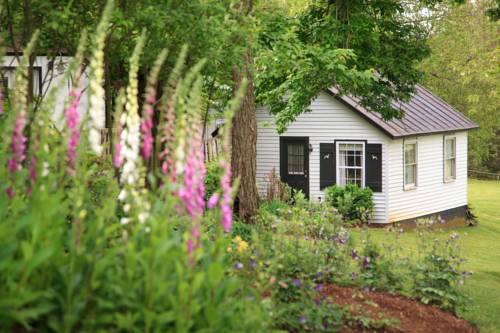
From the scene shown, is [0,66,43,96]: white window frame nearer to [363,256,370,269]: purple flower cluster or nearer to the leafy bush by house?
[363,256,370,269]: purple flower cluster

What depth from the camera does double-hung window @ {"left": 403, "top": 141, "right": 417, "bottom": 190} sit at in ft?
90.2

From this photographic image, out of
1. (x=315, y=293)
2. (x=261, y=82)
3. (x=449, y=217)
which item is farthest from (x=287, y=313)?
(x=449, y=217)

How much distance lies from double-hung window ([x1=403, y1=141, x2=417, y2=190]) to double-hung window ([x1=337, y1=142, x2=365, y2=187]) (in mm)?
1742

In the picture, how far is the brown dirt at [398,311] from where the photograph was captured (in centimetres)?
728

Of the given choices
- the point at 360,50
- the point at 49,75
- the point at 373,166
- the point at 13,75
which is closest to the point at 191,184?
the point at 13,75

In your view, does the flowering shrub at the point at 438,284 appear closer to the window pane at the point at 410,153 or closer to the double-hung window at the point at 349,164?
the double-hung window at the point at 349,164

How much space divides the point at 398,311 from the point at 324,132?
19536 millimetres

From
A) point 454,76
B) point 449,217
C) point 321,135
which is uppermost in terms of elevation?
point 454,76

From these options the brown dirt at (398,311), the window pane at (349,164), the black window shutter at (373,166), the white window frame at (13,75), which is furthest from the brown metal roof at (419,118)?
the brown dirt at (398,311)

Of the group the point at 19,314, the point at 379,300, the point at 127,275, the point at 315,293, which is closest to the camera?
the point at 19,314

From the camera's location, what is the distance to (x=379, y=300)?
310 inches

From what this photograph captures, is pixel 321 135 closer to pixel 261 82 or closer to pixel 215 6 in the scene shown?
pixel 261 82

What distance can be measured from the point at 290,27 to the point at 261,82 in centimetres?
552

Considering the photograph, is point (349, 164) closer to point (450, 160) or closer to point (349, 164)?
point (349, 164)
